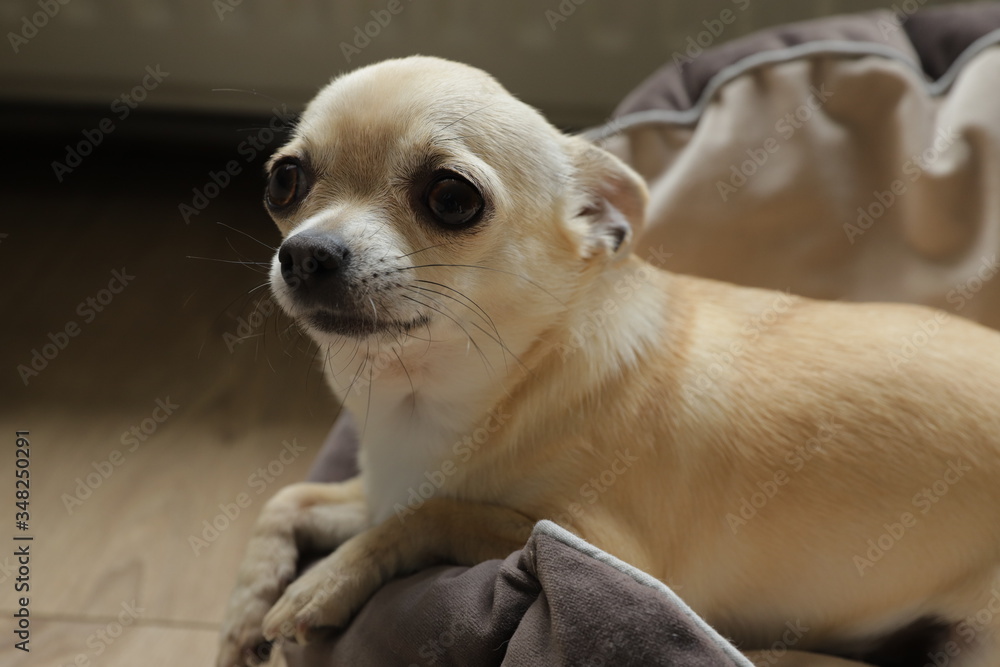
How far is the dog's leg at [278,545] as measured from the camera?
1.51m

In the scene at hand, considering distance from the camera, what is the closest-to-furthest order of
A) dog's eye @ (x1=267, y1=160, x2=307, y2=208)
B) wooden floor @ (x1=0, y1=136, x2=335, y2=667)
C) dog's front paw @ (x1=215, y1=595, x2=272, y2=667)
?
dog's eye @ (x1=267, y1=160, x2=307, y2=208)
dog's front paw @ (x1=215, y1=595, x2=272, y2=667)
wooden floor @ (x1=0, y1=136, x2=335, y2=667)

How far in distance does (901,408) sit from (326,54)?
2.19 meters

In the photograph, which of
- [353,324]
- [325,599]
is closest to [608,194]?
[353,324]

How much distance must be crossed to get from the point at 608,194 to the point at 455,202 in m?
0.38

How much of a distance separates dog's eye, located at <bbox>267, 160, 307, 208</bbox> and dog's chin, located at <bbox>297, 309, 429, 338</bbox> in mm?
213

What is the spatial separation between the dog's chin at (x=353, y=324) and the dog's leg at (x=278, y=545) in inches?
19.9

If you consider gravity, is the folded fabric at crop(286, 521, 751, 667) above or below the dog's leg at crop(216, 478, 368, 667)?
above

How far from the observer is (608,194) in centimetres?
155

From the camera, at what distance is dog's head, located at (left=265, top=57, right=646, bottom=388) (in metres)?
1.23

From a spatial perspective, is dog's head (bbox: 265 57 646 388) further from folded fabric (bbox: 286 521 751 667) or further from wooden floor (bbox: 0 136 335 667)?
wooden floor (bbox: 0 136 335 667)

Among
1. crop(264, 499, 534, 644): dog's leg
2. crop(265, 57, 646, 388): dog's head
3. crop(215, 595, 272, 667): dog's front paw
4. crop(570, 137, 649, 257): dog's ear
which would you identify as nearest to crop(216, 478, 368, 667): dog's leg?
crop(215, 595, 272, 667): dog's front paw

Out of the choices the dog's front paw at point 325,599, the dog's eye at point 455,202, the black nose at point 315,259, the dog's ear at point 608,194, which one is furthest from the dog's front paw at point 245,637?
the dog's ear at point 608,194

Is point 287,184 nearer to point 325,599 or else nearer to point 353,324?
point 353,324

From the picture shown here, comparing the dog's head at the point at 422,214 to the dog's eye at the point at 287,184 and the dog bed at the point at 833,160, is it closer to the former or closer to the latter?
the dog's eye at the point at 287,184
